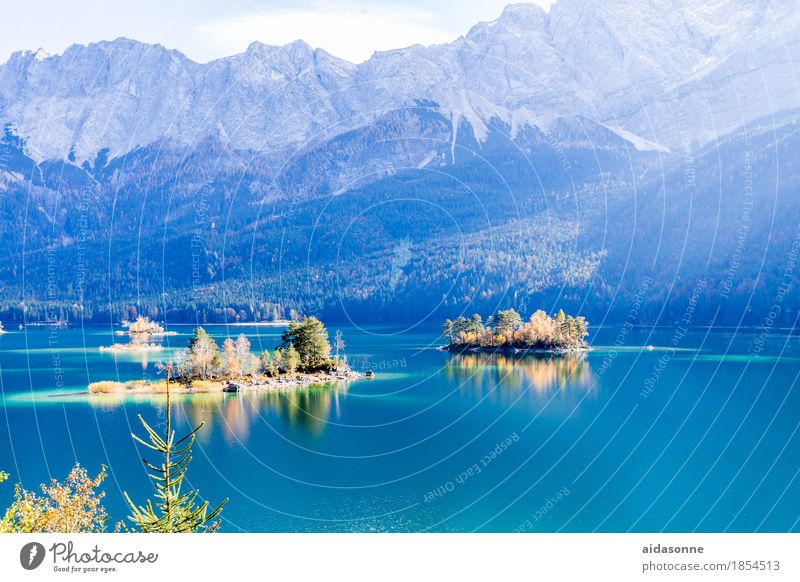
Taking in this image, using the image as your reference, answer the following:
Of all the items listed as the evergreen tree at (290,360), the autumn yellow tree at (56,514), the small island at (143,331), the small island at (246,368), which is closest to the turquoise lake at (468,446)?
the small island at (246,368)

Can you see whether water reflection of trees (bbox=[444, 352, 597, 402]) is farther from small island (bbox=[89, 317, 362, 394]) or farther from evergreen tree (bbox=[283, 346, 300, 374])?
evergreen tree (bbox=[283, 346, 300, 374])

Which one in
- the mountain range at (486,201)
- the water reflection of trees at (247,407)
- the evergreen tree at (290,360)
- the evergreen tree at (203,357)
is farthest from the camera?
the mountain range at (486,201)

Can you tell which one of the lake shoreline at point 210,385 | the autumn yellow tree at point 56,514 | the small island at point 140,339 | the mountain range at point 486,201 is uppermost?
the mountain range at point 486,201

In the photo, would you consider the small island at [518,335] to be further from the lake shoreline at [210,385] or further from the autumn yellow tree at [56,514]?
the autumn yellow tree at [56,514]

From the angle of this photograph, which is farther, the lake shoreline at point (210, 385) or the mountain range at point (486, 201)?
the mountain range at point (486, 201)

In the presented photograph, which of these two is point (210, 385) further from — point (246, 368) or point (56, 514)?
point (56, 514)

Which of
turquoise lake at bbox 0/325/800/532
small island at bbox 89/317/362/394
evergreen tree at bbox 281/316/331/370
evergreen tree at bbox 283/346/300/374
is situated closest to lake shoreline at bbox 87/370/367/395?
small island at bbox 89/317/362/394

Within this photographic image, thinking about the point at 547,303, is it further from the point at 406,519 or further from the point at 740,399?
the point at 406,519
